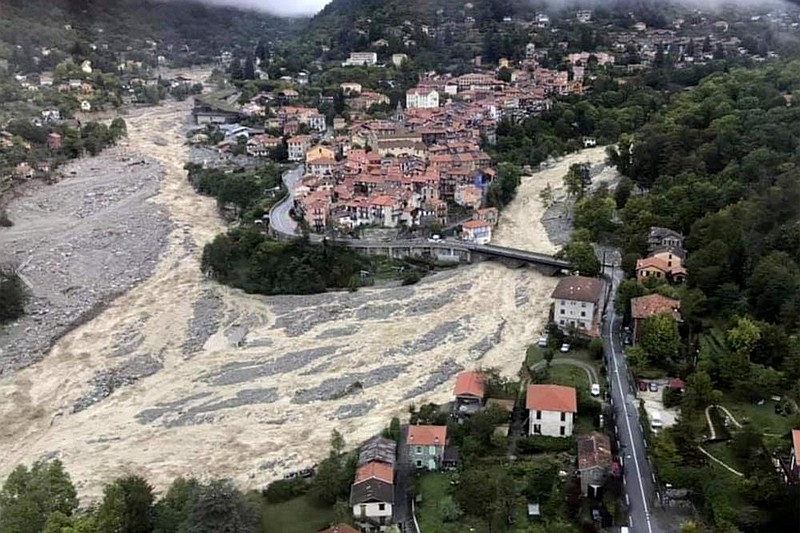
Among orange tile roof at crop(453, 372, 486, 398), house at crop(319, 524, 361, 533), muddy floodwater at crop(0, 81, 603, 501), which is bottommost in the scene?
muddy floodwater at crop(0, 81, 603, 501)

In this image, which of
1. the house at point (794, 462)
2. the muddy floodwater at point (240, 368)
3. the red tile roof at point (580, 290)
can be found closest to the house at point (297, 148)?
the muddy floodwater at point (240, 368)

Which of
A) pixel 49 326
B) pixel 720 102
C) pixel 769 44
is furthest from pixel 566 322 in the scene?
pixel 769 44

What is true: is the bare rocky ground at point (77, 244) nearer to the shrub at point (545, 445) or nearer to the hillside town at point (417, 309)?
the hillside town at point (417, 309)

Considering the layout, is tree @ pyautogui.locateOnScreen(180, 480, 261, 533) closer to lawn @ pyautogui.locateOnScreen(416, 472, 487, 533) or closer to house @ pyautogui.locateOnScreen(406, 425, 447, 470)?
lawn @ pyautogui.locateOnScreen(416, 472, 487, 533)

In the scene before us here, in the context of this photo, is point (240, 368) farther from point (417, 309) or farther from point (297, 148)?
point (297, 148)

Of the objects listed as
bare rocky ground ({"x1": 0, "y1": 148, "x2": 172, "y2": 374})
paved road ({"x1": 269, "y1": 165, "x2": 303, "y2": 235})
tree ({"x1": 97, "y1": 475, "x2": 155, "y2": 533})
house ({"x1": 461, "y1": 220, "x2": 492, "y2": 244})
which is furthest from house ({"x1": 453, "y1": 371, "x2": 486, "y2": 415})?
paved road ({"x1": 269, "y1": 165, "x2": 303, "y2": 235})

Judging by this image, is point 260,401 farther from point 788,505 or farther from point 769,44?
point 769,44
